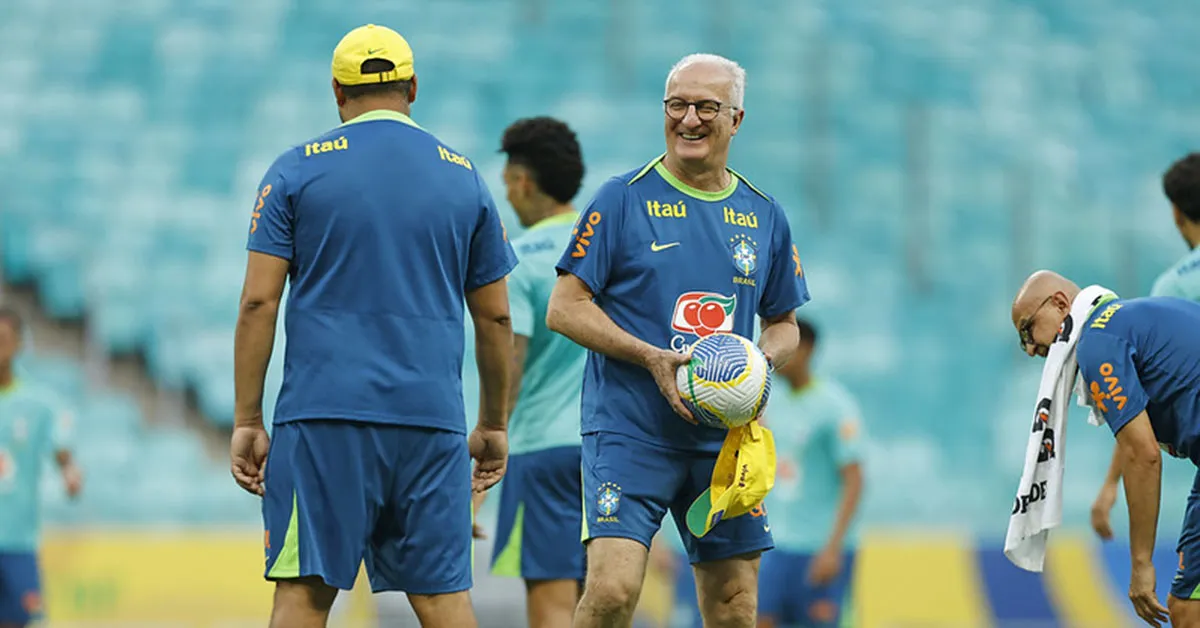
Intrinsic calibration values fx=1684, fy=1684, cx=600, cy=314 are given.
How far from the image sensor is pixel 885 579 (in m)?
13.6

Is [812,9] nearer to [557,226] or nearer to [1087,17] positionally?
[1087,17]

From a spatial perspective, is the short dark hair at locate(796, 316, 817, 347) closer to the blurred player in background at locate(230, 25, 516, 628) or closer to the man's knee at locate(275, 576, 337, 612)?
the blurred player in background at locate(230, 25, 516, 628)

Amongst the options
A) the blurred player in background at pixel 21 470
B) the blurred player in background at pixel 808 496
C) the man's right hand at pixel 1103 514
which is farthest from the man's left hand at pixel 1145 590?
the blurred player in background at pixel 21 470

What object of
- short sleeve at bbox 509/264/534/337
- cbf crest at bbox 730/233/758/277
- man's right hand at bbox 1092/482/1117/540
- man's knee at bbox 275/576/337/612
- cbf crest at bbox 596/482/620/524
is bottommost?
man's right hand at bbox 1092/482/1117/540

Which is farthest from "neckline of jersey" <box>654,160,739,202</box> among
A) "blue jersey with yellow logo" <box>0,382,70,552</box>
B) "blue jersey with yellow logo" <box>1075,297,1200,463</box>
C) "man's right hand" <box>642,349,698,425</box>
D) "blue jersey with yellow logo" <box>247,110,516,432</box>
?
"blue jersey with yellow logo" <box>0,382,70,552</box>

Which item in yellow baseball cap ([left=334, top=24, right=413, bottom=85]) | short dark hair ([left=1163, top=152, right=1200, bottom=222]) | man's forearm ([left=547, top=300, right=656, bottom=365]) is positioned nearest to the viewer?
yellow baseball cap ([left=334, top=24, right=413, bottom=85])

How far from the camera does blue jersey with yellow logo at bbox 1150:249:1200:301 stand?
25.5ft

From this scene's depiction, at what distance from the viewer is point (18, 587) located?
10.8 meters

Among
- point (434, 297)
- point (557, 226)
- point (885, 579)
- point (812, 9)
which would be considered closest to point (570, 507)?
point (557, 226)

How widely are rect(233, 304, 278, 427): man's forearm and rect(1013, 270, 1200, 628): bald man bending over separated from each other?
117 inches

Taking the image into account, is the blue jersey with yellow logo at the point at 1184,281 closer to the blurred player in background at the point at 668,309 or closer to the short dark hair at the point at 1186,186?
the short dark hair at the point at 1186,186

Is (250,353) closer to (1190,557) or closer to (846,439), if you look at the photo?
(1190,557)

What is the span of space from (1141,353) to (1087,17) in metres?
13.4

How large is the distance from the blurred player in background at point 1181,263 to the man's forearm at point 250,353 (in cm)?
391
